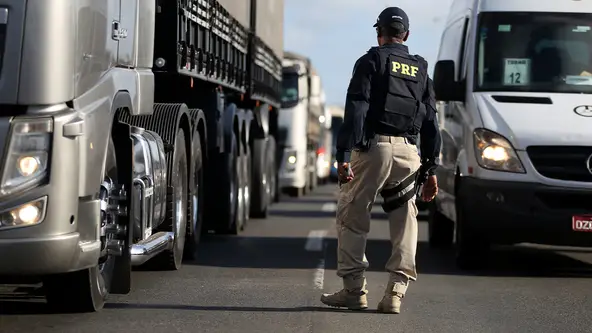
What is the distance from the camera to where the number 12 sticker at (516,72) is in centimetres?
1208

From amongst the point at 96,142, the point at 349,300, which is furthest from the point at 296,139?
the point at 96,142

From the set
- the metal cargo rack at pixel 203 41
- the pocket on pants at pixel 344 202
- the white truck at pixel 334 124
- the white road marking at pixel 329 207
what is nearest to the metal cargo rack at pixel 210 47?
the metal cargo rack at pixel 203 41

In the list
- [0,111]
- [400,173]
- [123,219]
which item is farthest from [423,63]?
[0,111]

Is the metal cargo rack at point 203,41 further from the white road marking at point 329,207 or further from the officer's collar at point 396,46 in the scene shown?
the white road marking at point 329,207

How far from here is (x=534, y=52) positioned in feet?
40.1

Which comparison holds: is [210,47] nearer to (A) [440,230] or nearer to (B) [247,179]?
(A) [440,230]

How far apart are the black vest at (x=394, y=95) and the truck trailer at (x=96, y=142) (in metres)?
1.66

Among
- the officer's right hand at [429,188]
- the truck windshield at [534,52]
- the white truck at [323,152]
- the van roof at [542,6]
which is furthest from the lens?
the white truck at [323,152]

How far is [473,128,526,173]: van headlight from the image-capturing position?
11.3 metres

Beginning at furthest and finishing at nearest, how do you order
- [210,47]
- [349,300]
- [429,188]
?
[210,47], [429,188], [349,300]

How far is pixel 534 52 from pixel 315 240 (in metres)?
4.22

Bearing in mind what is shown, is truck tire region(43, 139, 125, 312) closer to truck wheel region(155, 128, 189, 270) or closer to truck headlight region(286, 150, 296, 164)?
truck wheel region(155, 128, 189, 270)

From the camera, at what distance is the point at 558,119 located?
450 inches

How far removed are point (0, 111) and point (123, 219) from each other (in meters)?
1.62
